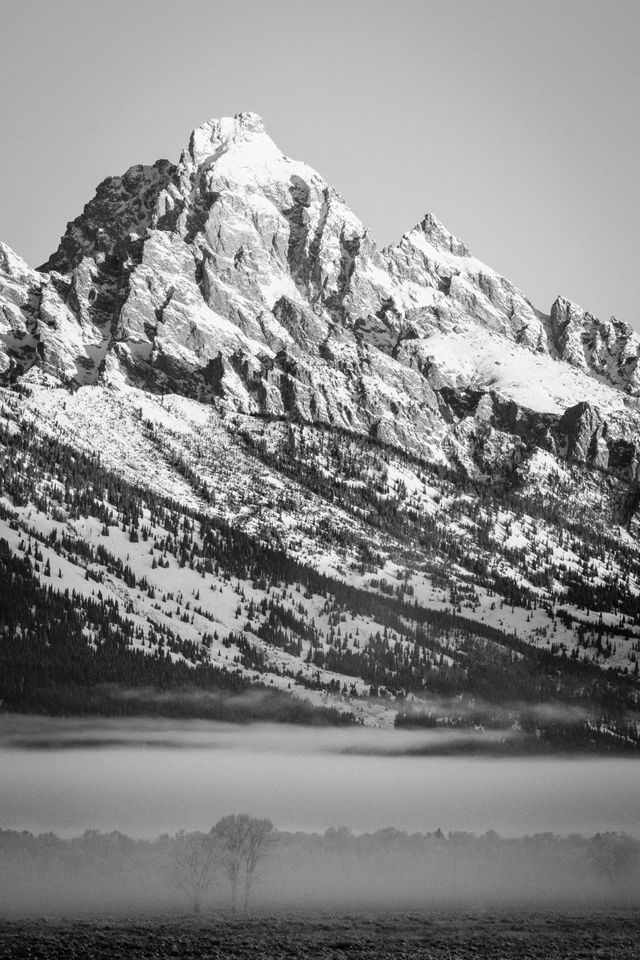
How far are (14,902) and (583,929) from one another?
81.4 m

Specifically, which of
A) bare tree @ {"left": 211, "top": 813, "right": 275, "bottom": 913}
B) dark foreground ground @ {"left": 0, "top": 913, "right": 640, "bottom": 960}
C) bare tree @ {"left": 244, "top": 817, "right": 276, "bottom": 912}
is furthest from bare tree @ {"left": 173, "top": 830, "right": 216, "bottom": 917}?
dark foreground ground @ {"left": 0, "top": 913, "right": 640, "bottom": 960}

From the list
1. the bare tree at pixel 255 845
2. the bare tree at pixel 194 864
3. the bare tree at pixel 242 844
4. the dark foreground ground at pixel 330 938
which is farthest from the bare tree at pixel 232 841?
the dark foreground ground at pixel 330 938

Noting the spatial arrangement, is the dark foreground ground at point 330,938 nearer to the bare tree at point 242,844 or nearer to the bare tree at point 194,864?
the bare tree at point 194,864

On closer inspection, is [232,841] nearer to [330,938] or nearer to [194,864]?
[194,864]

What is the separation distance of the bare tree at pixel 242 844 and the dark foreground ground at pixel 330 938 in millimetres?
15232

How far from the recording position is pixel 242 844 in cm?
16712

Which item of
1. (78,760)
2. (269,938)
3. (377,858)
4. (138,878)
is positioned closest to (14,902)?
(138,878)

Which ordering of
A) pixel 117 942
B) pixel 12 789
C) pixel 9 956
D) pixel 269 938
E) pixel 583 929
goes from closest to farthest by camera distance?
pixel 9 956 < pixel 117 942 < pixel 269 938 < pixel 583 929 < pixel 12 789

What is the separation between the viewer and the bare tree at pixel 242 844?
503 ft

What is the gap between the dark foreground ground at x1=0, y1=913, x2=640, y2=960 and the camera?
117m

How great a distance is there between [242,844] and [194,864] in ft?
41.9

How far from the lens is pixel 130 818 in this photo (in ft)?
566

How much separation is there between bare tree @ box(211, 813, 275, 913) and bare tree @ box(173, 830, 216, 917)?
2.54m

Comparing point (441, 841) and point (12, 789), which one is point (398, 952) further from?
point (12, 789)
